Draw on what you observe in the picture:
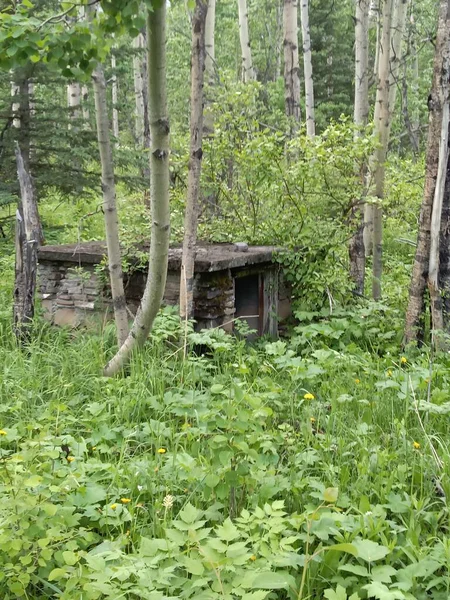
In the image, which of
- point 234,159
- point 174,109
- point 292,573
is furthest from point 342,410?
point 174,109

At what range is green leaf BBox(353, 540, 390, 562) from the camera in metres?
2.32

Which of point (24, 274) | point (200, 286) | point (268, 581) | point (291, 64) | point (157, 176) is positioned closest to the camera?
point (268, 581)

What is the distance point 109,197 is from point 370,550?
3.52 m

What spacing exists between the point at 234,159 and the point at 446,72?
9.63 ft

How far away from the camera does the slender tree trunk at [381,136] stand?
7.99 meters

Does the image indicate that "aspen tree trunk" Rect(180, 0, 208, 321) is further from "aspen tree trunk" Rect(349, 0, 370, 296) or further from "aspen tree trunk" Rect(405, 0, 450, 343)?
"aspen tree trunk" Rect(349, 0, 370, 296)

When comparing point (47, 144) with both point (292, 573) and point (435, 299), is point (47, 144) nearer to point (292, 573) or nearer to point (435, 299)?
point (435, 299)

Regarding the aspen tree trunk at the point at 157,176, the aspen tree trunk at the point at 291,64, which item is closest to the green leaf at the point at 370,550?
the aspen tree trunk at the point at 157,176

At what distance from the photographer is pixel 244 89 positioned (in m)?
7.36

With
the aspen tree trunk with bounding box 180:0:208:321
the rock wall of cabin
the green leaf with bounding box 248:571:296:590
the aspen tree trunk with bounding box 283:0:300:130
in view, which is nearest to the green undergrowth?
the green leaf with bounding box 248:571:296:590

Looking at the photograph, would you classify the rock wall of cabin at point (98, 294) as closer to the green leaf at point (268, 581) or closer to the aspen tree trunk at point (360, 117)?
the aspen tree trunk at point (360, 117)

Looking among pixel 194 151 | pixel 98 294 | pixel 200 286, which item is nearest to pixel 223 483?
pixel 200 286

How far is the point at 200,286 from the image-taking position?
232 inches

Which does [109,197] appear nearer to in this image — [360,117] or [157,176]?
[157,176]
